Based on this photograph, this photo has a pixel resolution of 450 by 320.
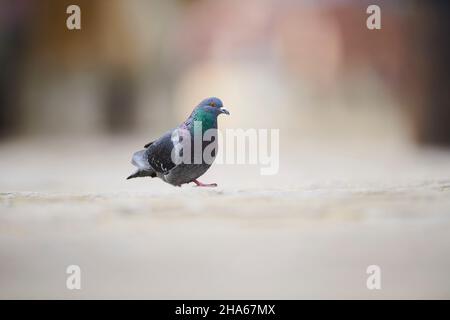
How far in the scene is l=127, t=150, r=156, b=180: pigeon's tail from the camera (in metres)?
3.35

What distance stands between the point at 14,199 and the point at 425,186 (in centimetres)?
227

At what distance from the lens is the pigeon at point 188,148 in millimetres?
3203

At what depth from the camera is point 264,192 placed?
330 cm

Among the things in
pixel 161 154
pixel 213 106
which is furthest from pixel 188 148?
pixel 213 106

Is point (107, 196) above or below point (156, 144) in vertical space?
below

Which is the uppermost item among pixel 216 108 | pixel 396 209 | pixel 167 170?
pixel 216 108

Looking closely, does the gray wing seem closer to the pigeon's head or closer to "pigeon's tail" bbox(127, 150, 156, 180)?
"pigeon's tail" bbox(127, 150, 156, 180)

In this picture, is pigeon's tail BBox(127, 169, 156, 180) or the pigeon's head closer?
the pigeon's head

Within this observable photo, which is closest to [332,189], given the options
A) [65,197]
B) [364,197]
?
[364,197]

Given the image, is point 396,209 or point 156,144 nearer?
point 396,209

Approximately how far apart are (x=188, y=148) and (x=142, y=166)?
32 centimetres

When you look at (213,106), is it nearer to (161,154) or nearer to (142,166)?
(161,154)

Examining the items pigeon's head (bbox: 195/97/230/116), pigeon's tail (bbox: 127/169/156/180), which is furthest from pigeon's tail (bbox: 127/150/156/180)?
pigeon's head (bbox: 195/97/230/116)

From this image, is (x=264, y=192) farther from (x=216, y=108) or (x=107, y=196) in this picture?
(x=107, y=196)
